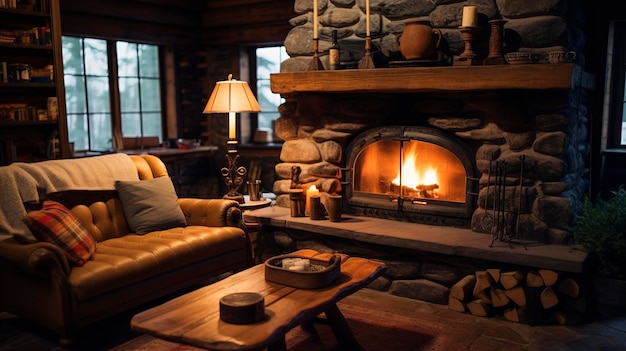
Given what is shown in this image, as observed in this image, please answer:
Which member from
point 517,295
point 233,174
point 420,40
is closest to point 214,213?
point 233,174

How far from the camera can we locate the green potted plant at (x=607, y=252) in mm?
3201

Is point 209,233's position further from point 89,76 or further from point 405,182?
point 89,76

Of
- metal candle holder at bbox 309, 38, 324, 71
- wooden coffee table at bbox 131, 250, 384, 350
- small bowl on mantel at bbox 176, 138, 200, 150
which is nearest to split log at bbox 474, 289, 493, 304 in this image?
wooden coffee table at bbox 131, 250, 384, 350

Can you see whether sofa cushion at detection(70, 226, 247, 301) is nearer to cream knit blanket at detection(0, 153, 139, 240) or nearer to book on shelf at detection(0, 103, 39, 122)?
cream knit blanket at detection(0, 153, 139, 240)

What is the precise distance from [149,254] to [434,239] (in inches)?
64.0

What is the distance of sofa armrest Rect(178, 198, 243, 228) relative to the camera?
3.79 meters

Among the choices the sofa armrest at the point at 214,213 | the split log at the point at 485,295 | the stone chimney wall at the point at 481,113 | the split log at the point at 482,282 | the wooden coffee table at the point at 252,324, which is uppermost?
the stone chimney wall at the point at 481,113

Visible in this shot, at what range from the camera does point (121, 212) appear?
3.67 m

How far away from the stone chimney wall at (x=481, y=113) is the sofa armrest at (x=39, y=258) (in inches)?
74.5

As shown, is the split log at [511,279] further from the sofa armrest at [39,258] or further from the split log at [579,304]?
the sofa armrest at [39,258]

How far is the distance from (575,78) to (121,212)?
278cm

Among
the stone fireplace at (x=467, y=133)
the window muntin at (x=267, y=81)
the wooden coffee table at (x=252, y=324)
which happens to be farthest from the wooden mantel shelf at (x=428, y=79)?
the window muntin at (x=267, y=81)

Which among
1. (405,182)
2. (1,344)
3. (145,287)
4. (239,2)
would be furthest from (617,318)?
(239,2)

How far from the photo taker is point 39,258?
2.75 m
